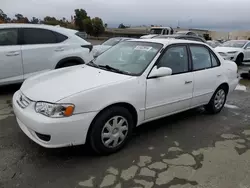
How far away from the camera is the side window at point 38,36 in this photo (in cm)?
556

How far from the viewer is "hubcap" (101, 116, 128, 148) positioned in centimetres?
303

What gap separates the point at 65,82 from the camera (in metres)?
3.15

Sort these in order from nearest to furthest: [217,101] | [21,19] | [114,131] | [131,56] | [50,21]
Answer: [114,131] → [131,56] → [217,101] → [21,19] → [50,21]

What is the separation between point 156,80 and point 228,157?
4.81 feet

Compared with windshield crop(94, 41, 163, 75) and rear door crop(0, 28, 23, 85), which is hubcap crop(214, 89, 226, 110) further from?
rear door crop(0, 28, 23, 85)

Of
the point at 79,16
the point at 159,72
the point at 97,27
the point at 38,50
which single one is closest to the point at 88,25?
the point at 97,27

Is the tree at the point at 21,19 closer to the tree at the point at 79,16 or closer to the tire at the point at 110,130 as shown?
the tree at the point at 79,16

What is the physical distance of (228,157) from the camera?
3229 millimetres

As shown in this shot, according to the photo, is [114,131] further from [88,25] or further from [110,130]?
[88,25]

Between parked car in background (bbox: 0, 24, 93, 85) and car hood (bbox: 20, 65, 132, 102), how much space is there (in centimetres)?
215

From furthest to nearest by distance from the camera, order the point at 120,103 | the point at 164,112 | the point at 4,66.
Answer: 1. the point at 4,66
2. the point at 164,112
3. the point at 120,103

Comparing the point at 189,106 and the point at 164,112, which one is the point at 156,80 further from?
the point at 189,106

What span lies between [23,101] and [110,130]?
1.19 meters

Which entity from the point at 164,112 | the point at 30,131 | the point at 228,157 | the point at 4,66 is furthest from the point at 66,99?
the point at 4,66
